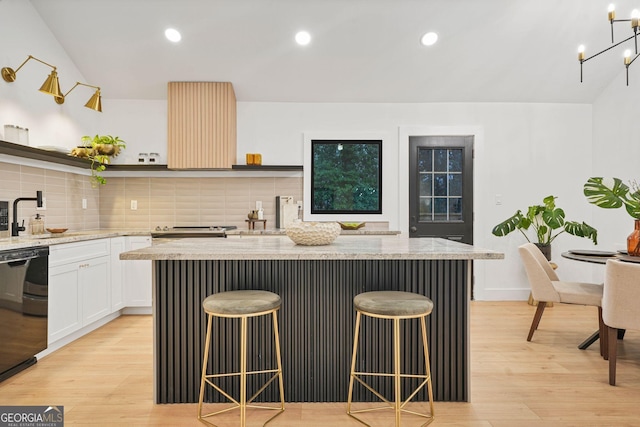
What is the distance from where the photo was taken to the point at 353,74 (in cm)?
449

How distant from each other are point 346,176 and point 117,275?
2749 millimetres

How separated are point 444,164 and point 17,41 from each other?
4.53 meters

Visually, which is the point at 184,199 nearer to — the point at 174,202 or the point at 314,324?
the point at 174,202

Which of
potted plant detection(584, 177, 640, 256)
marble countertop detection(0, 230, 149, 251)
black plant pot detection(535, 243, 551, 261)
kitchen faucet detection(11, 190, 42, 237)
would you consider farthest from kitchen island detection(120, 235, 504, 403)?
black plant pot detection(535, 243, 551, 261)

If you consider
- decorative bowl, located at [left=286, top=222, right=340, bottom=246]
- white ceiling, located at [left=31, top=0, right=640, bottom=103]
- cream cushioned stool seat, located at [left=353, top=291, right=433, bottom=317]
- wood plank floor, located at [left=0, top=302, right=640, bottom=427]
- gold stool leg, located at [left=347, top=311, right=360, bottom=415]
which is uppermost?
white ceiling, located at [left=31, top=0, right=640, bottom=103]

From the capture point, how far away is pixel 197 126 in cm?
450

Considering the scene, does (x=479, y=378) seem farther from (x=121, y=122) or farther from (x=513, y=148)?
(x=121, y=122)

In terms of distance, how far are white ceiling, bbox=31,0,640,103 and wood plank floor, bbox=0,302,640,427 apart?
2.75 meters

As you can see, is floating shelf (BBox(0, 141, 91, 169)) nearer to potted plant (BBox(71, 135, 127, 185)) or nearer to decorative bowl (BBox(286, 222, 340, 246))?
potted plant (BBox(71, 135, 127, 185))

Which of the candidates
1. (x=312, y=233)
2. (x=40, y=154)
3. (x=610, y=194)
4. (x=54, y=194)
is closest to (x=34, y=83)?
(x=40, y=154)

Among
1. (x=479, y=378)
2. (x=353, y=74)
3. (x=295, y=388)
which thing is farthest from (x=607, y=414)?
(x=353, y=74)

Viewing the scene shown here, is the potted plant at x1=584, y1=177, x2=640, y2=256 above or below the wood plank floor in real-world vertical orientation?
above

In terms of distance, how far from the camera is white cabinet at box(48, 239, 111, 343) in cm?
309

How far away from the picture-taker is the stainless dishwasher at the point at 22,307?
2.56 metres
